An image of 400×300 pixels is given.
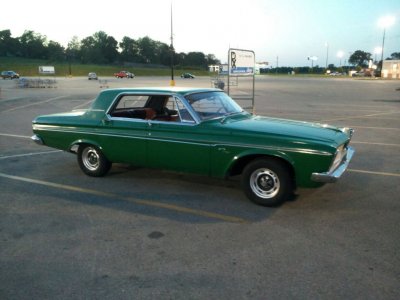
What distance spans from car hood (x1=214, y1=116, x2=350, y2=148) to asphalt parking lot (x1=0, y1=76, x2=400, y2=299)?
0.92 meters

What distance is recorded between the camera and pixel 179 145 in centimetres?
558

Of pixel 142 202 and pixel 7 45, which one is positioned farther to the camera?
pixel 7 45

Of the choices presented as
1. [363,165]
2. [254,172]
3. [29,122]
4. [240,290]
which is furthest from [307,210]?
[29,122]

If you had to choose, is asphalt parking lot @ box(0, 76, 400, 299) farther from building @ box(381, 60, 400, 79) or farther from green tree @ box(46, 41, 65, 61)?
green tree @ box(46, 41, 65, 61)

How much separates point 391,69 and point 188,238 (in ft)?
321

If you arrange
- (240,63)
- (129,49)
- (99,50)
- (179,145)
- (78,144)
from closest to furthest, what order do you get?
(179,145), (78,144), (240,63), (99,50), (129,49)

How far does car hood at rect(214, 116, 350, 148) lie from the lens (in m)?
4.93

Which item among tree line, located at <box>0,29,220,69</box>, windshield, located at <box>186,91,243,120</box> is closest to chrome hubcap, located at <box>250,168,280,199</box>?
windshield, located at <box>186,91,243,120</box>

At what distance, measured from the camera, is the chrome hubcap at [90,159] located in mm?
6566

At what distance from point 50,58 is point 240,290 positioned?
518 ft

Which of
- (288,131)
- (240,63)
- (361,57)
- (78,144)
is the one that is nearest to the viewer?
(288,131)

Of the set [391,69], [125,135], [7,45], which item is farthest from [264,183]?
[7,45]

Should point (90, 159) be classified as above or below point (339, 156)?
below

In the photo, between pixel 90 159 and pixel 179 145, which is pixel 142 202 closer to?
pixel 179 145
